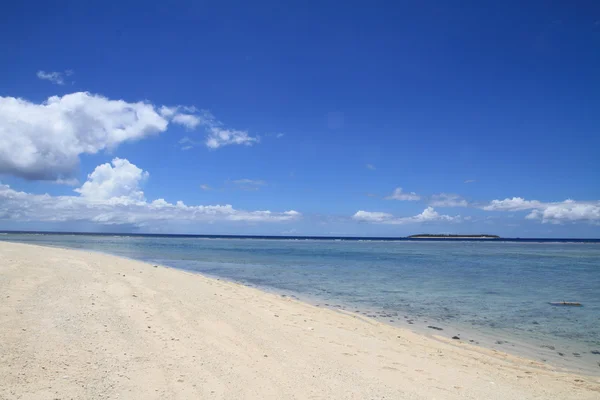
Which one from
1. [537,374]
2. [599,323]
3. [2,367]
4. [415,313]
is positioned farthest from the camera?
[415,313]

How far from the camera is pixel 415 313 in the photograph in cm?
1585

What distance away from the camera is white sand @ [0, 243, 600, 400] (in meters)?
6.24

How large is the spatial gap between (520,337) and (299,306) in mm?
7937

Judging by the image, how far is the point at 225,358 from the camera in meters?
7.79

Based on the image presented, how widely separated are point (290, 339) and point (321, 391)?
3421mm

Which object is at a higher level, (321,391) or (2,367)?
(2,367)

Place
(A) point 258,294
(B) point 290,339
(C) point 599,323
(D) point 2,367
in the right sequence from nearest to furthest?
(D) point 2,367 < (B) point 290,339 < (C) point 599,323 < (A) point 258,294

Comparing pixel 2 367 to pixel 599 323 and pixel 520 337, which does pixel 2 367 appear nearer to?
pixel 520 337

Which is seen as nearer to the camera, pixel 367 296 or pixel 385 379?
pixel 385 379

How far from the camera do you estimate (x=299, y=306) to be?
51.1 ft

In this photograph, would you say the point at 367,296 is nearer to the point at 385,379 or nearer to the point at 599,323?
the point at 599,323

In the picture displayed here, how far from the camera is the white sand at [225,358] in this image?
624 centimetres

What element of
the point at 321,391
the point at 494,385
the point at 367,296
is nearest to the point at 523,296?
the point at 367,296

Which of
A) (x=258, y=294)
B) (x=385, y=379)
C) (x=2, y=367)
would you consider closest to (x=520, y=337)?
(x=385, y=379)
